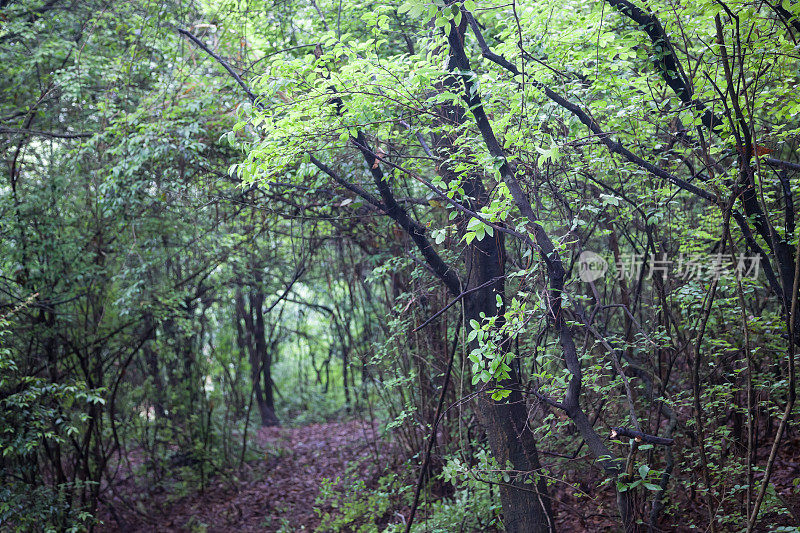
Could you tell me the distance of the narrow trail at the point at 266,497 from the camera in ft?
26.2

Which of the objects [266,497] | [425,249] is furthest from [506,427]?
[266,497]

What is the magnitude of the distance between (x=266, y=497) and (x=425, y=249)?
18.6 ft

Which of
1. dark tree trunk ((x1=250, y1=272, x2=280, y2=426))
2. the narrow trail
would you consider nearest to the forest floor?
the narrow trail

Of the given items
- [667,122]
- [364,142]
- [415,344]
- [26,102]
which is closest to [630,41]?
[667,122]

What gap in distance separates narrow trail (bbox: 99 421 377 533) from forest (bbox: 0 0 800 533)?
5 cm

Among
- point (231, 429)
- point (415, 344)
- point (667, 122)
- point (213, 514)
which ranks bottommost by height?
point (213, 514)

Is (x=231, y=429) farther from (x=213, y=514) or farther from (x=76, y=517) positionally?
(x=76, y=517)

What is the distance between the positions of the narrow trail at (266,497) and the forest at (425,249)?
0.05 m

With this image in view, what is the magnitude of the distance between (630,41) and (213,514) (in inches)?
304

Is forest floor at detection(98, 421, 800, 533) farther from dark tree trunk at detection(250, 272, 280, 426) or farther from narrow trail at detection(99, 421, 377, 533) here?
dark tree trunk at detection(250, 272, 280, 426)

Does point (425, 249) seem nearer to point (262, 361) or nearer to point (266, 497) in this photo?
point (266, 497)

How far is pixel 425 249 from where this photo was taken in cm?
490

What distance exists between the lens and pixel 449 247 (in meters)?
5.52

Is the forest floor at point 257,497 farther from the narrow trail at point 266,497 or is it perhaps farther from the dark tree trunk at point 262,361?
the dark tree trunk at point 262,361
